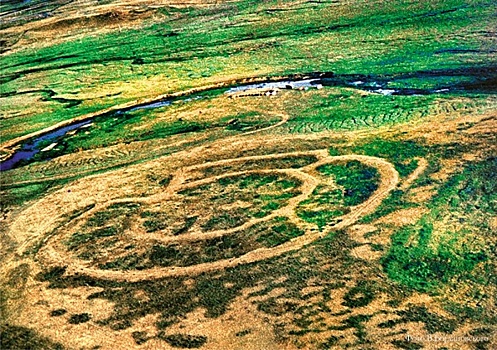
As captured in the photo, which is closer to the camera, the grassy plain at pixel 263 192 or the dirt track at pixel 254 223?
the grassy plain at pixel 263 192

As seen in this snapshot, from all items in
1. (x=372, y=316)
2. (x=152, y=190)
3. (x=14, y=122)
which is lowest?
(x=372, y=316)

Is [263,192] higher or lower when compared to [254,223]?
higher

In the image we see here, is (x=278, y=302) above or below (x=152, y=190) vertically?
below

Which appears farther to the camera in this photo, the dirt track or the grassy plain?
the dirt track

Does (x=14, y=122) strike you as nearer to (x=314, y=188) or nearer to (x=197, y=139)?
(x=197, y=139)

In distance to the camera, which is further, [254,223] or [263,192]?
[263,192]

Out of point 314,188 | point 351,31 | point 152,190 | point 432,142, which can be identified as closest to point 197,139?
point 152,190

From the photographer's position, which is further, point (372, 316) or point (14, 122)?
point (14, 122)

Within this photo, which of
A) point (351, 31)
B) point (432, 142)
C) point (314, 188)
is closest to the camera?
point (314, 188)
